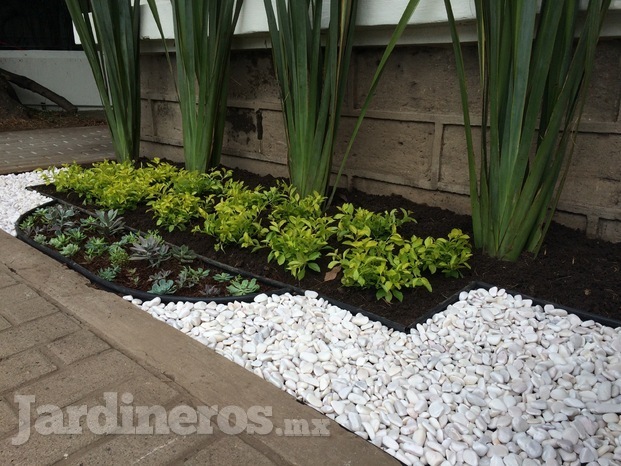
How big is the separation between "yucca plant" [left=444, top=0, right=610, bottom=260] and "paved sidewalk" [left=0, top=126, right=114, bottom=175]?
4.68m

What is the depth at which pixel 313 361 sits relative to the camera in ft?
6.63

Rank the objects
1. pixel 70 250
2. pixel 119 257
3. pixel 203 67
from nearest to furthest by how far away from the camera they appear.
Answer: pixel 119 257 < pixel 70 250 < pixel 203 67

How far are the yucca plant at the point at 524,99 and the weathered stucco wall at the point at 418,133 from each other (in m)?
0.22

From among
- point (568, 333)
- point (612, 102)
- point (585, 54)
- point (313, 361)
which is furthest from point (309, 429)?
point (612, 102)

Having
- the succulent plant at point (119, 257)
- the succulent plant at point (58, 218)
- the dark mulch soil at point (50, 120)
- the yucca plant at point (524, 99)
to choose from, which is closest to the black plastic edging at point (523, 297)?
the yucca plant at point (524, 99)

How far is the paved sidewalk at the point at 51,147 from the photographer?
5.88m

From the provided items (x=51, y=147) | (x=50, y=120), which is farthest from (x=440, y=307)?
(x=50, y=120)

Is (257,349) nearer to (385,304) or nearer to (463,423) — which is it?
(385,304)

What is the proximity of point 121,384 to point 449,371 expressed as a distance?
114 centimetres

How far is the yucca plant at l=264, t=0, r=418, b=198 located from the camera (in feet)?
10.2

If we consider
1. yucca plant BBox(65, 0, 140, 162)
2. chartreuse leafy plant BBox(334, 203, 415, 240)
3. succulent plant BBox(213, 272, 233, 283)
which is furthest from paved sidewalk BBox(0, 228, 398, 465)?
yucca plant BBox(65, 0, 140, 162)

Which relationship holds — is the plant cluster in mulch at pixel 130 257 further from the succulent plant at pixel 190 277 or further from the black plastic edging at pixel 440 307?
the black plastic edging at pixel 440 307

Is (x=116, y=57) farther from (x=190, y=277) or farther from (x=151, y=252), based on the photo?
(x=190, y=277)

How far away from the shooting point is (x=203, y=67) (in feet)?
13.0
